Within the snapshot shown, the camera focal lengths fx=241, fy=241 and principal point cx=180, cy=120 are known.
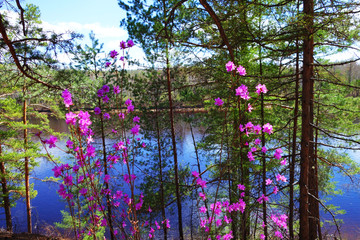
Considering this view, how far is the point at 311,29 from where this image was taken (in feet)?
12.0

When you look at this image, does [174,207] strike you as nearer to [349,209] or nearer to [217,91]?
[217,91]

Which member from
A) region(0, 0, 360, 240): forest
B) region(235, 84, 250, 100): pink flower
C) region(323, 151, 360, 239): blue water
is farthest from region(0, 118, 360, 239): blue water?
region(235, 84, 250, 100): pink flower

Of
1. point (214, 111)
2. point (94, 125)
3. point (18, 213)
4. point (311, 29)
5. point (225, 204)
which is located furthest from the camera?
point (18, 213)

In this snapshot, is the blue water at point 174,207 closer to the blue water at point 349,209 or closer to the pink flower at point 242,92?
the blue water at point 349,209

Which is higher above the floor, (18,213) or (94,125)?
(94,125)

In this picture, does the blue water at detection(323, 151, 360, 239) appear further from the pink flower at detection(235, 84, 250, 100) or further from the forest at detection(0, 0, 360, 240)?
the pink flower at detection(235, 84, 250, 100)

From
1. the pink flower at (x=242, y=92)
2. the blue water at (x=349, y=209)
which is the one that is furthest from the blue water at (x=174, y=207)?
the pink flower at (x=242, y=92)

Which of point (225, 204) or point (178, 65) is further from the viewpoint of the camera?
point (178, 65)

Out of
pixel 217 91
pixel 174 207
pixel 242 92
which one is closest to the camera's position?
pixel 242 92

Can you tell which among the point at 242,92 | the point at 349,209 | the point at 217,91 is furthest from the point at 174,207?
the point at 242,92

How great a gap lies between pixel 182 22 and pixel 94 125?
515 centimetres

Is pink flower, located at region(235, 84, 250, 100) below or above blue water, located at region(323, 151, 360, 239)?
above

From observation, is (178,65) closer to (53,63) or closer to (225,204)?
(53,63)

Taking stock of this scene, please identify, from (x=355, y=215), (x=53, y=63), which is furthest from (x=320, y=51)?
(x=355, y=215)
